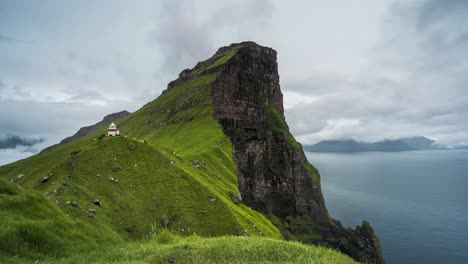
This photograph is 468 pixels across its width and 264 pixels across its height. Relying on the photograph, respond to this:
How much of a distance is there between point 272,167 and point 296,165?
1378 centimetres

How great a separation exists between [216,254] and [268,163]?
402ft

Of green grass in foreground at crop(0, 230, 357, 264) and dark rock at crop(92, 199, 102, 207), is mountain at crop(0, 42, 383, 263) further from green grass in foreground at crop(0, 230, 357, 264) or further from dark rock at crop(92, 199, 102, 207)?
green grass in foreground at crop(0, 230, 357, 264)

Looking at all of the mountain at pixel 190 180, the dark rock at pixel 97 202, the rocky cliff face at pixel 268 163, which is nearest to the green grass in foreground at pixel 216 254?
the mountain at pixel 190 180

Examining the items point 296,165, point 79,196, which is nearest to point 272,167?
point 296,165

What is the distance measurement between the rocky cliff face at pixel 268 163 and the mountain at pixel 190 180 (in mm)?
492

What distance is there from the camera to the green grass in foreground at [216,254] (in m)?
12.3

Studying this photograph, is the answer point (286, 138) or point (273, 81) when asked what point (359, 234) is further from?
point (273, 81)

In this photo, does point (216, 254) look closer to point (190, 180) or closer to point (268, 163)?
point (190, 180)

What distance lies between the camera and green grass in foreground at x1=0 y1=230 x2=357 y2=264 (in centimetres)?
1230

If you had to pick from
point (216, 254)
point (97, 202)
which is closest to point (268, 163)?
point (97, 202)

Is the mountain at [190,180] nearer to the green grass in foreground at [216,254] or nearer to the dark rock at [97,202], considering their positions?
the dark rock at [97,202]

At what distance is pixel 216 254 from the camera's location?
41.9ft

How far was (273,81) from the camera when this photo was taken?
161 m

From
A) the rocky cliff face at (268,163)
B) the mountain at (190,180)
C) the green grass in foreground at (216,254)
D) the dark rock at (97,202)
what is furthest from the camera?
the rocky cliff face at (268,163)
